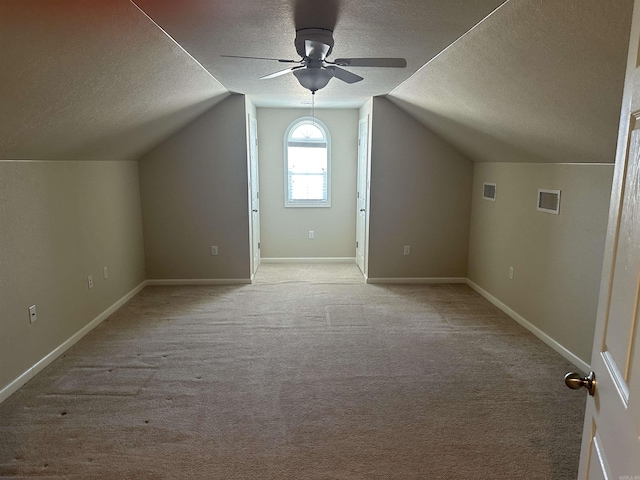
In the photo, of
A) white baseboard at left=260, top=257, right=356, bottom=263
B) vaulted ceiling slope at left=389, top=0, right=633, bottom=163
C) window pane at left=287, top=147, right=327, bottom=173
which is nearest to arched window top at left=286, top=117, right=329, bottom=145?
window pane at left=287, top=147, right=327, bottom=173

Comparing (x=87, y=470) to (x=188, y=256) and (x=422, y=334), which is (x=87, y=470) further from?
(x=188, y=256)

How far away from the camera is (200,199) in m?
4.95

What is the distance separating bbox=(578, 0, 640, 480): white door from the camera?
32.6 inches

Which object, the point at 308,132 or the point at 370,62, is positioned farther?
the point at 308,132

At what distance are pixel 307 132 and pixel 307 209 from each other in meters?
1.12

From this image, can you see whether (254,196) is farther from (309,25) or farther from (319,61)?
(309,25)

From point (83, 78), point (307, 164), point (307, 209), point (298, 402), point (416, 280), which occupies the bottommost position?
point (298, 402)

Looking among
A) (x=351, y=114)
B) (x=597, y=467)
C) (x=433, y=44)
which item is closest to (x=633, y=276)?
(x=597, y=467)

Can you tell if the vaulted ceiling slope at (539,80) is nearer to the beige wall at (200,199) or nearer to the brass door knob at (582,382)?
the brass door knob at (582,382)

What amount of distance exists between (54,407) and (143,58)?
87.1 inches

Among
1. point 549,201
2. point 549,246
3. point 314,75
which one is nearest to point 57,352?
point 314,75

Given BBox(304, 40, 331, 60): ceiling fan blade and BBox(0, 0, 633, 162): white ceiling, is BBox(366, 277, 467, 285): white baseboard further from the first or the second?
BBox(304, 40, 331, 60): ceiling fan blade

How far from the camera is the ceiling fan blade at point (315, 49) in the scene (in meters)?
2.40

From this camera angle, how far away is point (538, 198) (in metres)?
3.65
